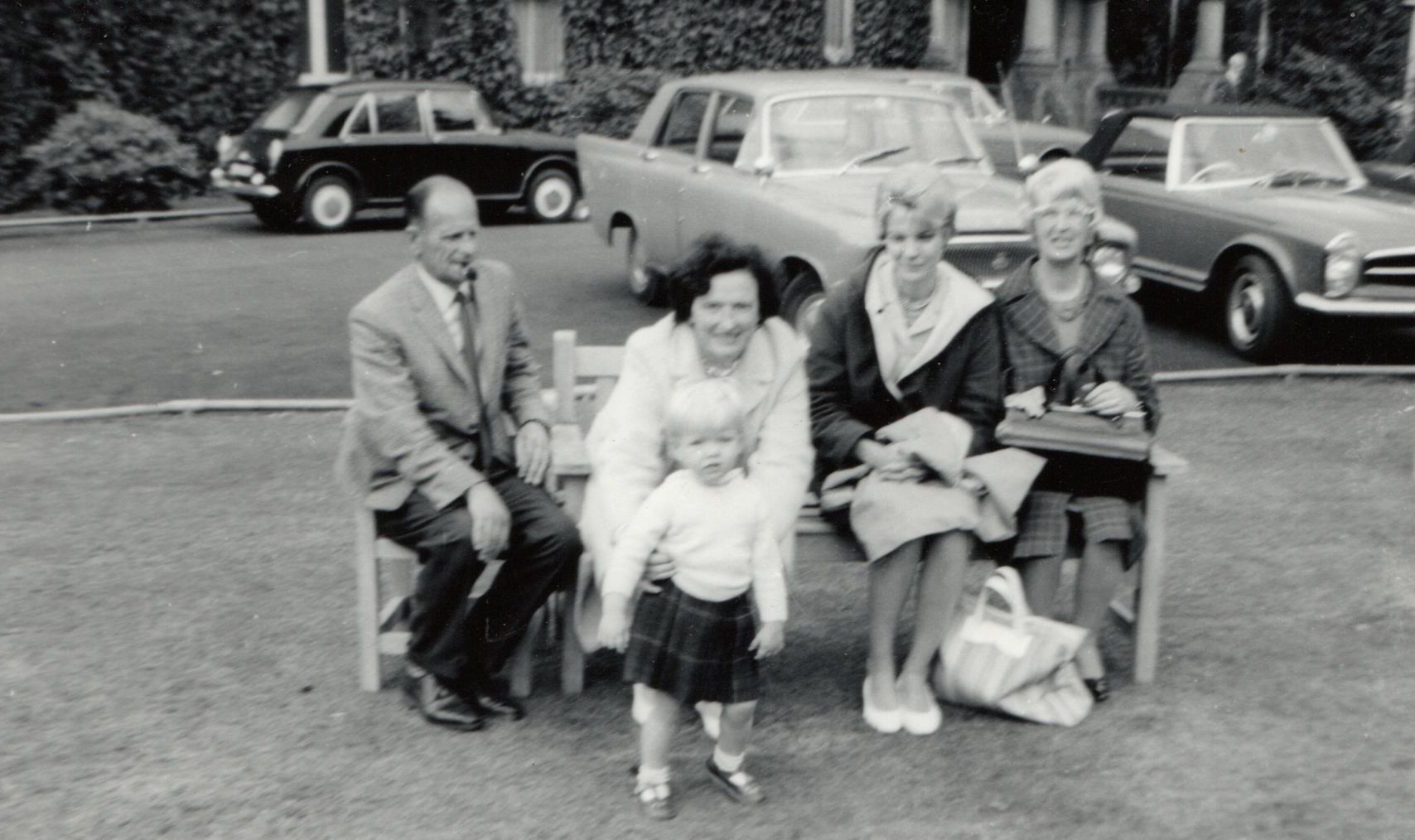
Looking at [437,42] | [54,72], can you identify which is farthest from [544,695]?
[437,42]

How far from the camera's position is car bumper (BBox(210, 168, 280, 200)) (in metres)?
16.6

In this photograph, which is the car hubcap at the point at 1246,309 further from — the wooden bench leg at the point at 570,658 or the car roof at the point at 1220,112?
the wooden bench leg at the point at 570,658

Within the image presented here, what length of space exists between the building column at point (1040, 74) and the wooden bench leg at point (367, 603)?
21.6 meters

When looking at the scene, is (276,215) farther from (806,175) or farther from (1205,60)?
(1205,60)

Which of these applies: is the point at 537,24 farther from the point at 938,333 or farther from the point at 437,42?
the point at 938,333

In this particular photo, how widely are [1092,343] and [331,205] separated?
13.1 metres

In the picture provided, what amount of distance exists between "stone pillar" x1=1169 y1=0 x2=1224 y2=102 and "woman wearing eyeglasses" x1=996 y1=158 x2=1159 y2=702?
2245 centimetres

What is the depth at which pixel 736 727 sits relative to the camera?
4.20 metres

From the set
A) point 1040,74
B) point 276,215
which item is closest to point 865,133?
point 276,215

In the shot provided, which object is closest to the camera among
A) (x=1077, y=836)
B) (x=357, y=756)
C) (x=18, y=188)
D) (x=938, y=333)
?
(x=1077, y=836)

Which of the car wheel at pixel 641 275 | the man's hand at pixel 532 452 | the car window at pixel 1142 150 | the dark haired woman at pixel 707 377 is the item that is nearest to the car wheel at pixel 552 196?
the car wheel at pixel 641 275

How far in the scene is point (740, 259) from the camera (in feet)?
14.6

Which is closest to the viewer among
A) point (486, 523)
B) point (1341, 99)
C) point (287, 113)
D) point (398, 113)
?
point (486, 523)

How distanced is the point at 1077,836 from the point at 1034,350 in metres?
1.51
